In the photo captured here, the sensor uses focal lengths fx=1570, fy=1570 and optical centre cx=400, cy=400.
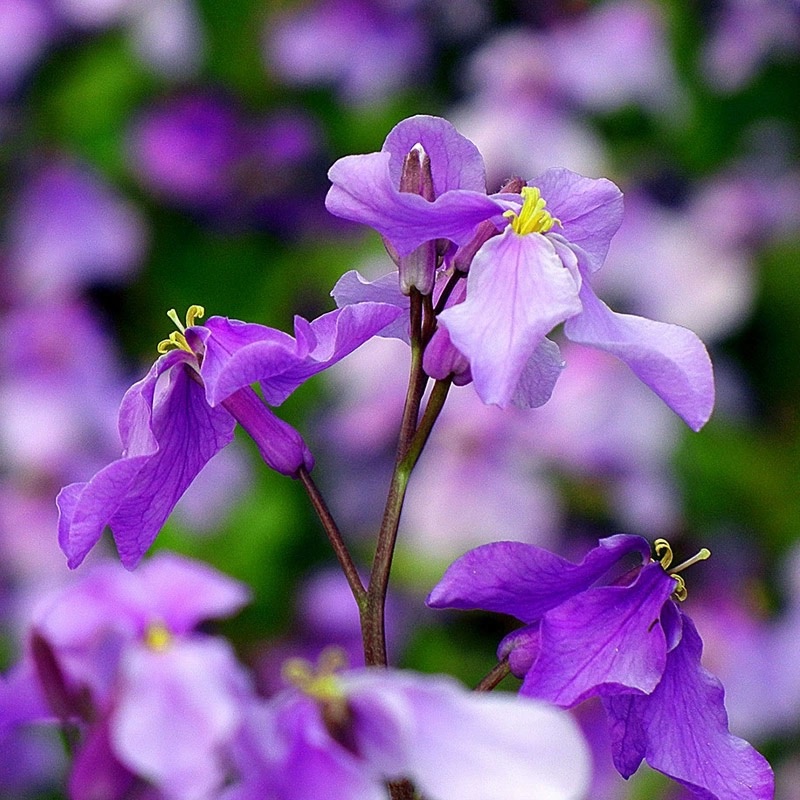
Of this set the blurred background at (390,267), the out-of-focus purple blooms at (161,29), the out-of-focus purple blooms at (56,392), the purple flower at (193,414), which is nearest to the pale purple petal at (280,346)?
the purple flower at (193,414)

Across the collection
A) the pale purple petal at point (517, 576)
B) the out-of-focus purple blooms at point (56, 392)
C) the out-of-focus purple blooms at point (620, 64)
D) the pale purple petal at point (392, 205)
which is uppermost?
the pale purple petal at point (392, 205)

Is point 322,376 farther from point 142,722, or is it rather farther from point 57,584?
point 142,722

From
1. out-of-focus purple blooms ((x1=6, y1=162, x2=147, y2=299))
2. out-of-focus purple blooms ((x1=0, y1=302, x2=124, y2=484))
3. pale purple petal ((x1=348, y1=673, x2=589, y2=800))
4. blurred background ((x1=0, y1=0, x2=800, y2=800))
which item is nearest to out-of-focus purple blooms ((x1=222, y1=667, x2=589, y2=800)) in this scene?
pale purple petal ((x1=348, y1=673, x2=589, y2=800))

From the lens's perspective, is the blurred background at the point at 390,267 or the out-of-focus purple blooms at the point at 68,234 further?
the out-of-focus purple blooms at the point at 68,234

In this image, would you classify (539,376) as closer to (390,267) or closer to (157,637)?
(157,637)

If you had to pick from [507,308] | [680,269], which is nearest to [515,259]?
[507,308]

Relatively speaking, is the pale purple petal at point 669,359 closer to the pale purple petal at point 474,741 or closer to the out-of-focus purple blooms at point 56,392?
the pale purple petal at point 474,741

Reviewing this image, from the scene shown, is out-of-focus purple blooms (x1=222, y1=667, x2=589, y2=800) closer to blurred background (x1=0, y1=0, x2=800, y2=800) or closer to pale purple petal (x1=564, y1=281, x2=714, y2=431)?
pale purple petal (x1=564, y1=281, x2=714, y2=431)
